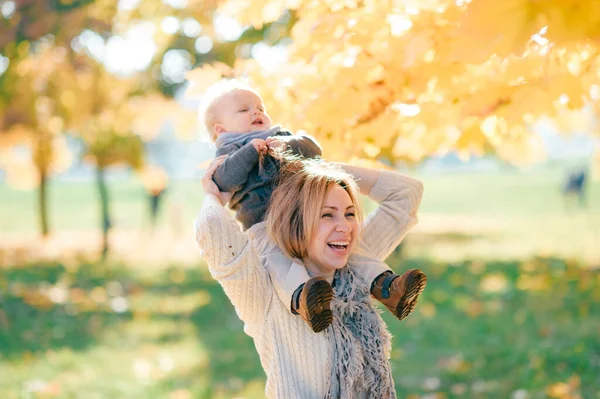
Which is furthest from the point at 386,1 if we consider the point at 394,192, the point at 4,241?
the point at 4,241

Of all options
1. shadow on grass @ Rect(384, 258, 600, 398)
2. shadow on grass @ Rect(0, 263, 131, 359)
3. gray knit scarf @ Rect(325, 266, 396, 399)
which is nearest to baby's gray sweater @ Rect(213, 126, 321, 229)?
gray knit scarf @ Rect(325, 266, 396, 399)

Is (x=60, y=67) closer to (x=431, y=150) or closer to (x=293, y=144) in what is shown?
(x=431, y=150)

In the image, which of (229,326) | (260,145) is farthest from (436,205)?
(260,145)

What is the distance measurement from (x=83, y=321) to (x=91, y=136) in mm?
6060

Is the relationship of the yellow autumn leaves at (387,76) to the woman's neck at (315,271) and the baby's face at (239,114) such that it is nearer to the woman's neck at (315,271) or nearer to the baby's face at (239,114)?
the baby's face at (239,114)

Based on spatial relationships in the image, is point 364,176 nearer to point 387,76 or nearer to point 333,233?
point 333,233

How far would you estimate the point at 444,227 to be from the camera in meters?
20.7

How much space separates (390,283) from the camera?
2139 millimetres

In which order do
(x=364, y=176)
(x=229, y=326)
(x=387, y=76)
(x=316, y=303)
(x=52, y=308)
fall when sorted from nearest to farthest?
(x=316, y=303)
(x=364, y=176)
(x=387, y=76)
(x=229, y=326)
(x=52, y=308)

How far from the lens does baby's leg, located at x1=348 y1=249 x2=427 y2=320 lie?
206 centimetres

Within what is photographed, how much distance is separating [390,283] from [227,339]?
17.5 ft

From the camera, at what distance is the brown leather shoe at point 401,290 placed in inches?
81.0

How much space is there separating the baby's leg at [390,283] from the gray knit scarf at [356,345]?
0.14 feet

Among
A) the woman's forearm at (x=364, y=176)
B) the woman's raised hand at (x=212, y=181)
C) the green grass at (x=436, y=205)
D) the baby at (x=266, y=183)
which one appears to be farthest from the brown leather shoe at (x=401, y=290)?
the green grass at (x=436, y=205)
